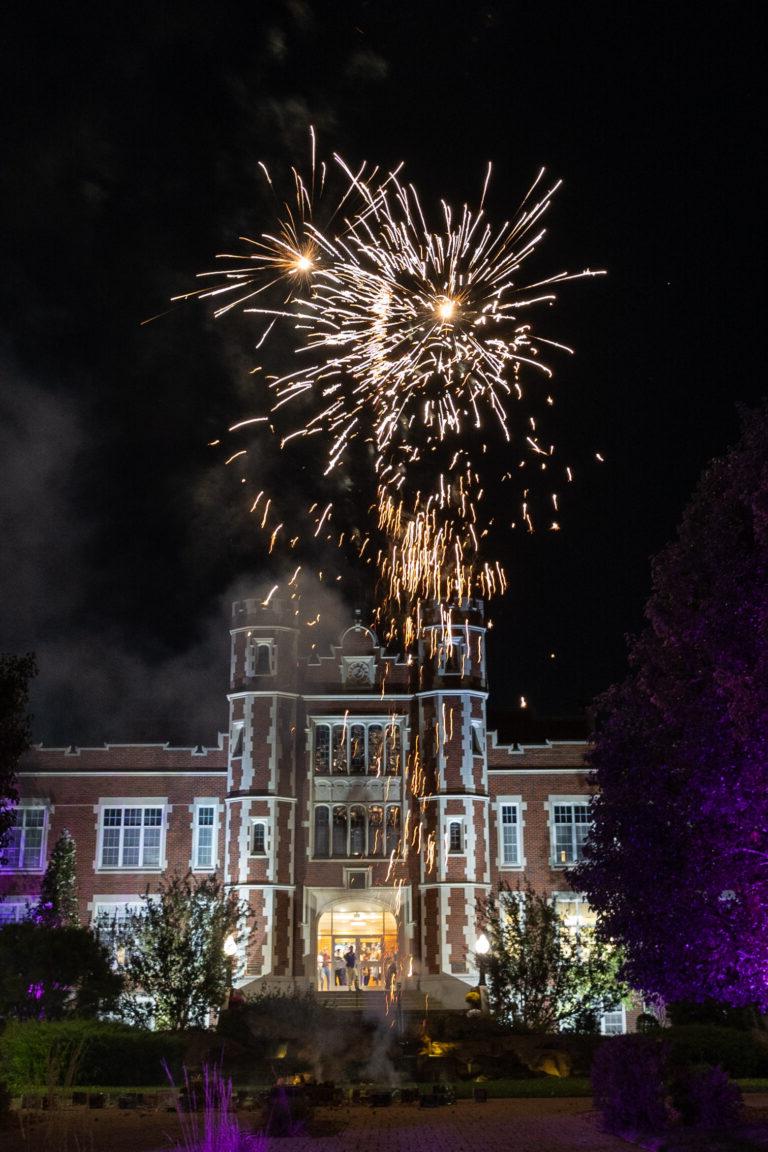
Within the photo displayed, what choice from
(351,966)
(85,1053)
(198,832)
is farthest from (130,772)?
(85,1053)

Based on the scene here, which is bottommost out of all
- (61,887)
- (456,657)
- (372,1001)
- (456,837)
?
(372,1001)

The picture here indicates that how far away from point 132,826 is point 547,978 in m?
15.7

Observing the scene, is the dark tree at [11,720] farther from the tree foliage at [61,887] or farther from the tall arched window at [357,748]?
the tall arched window at [357,748]

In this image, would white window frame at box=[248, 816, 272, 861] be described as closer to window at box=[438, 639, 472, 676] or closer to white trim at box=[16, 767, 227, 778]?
white trim at box=[16, 767, 227, 778]

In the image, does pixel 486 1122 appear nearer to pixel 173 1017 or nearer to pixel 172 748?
pixel 173 1017

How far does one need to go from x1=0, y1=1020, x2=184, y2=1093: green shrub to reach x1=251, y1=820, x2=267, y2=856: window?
1270cm

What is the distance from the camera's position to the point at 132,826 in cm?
3772

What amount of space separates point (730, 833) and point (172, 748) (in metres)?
24.9

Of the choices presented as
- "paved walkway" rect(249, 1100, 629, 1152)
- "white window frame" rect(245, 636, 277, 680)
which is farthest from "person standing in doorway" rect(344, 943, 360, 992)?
"paved walkway" rect(249, 1100, 629, 1152)

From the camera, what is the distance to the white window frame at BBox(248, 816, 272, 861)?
35844 millimetres

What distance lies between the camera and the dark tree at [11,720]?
17.5m

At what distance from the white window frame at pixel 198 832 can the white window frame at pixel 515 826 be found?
28.8ft

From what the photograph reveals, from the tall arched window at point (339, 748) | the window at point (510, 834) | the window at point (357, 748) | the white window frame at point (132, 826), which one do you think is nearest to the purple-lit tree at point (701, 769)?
the window at point (510, 834)

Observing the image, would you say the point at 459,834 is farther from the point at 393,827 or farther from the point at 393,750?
the point at 393,750
